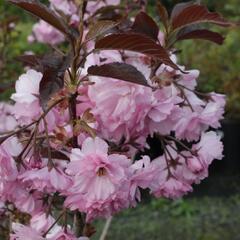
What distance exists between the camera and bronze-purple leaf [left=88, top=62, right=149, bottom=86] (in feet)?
3.40

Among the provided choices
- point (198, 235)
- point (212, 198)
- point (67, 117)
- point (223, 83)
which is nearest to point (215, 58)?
point (223, 83)

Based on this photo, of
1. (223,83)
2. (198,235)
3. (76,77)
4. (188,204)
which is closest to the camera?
(76,77)

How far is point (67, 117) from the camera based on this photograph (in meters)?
1.17

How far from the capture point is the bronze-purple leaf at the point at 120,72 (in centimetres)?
104

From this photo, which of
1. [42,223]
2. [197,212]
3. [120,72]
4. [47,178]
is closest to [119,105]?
[120,72]

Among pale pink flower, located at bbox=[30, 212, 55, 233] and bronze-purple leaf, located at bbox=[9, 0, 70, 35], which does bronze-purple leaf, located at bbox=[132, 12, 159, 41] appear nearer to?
bronze-purple leaf, located at bbox=[9, 0, 70, 35]

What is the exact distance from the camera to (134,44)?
1.00 m

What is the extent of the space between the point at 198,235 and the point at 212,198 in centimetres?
90

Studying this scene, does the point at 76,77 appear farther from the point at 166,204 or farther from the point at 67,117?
the point at 166,204

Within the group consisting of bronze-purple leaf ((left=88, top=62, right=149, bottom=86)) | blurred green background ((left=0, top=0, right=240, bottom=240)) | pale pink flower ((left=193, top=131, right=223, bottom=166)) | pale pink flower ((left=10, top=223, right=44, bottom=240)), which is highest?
bronze-purple leaf ((left=88, top=62, right=149, bottom=86))

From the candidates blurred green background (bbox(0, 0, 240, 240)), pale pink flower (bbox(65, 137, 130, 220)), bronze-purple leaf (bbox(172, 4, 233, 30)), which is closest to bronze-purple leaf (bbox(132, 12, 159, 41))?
bronze-purple leaf (bbox(172, 4, 233, 30))

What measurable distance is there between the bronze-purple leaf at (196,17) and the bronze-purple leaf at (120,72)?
150mm

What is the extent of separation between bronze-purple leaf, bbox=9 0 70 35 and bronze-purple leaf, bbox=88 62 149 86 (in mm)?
75

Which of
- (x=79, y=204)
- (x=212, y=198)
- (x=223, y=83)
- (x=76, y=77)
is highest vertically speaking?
(x=76, y=77)
